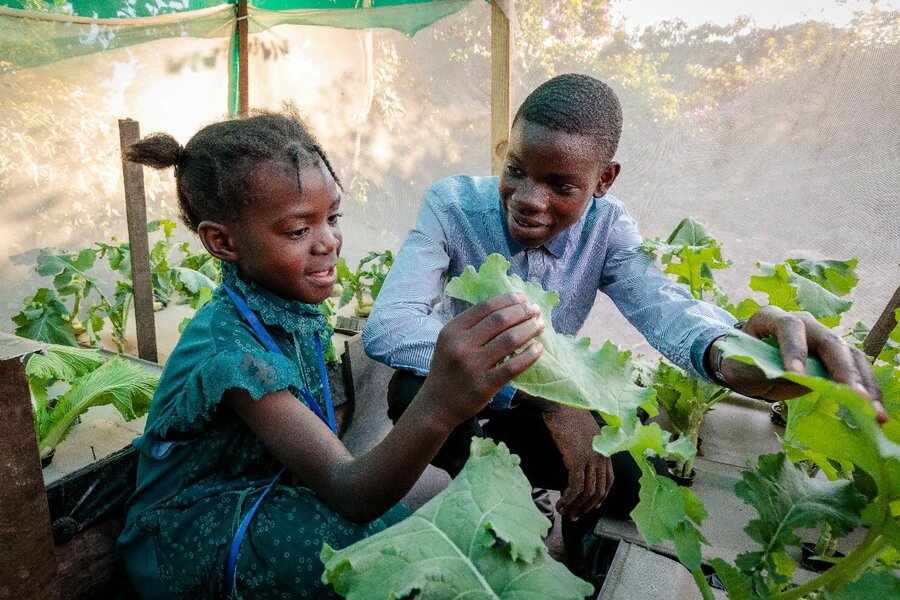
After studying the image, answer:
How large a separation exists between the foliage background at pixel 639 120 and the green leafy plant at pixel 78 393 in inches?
51.3

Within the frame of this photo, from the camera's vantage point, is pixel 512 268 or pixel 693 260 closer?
pixel 512 268

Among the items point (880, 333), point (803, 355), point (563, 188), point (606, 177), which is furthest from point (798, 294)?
point (803, 355)

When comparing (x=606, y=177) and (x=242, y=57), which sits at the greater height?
(x=242, y=57)

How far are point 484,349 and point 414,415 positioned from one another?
0.62ft

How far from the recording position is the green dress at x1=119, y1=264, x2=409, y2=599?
126 cm

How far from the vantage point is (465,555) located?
77 centimetres

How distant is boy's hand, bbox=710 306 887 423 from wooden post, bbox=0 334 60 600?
1.19 metres

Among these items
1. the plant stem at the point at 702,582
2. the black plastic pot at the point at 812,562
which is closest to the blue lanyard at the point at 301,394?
the plant stem at the point at 702,582

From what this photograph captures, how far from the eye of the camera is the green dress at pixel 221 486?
126 centimetres

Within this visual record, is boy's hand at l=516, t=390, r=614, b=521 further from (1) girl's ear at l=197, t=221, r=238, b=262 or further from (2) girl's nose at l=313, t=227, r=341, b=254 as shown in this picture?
(1) girl's ear at l=197, t=221, r=238, b=262

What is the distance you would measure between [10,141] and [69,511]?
→ 1.91 meters

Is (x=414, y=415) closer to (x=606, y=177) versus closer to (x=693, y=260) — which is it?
(x=606, y=177)

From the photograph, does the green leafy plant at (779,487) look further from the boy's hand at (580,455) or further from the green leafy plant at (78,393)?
the green leafy plant at (78,393)

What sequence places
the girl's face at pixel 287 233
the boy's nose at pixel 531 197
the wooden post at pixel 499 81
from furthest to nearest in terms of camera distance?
the wooden post at pixel 499 81 < the boy's nose at pixel 531 197 < the girl's face at pixel 287 233
